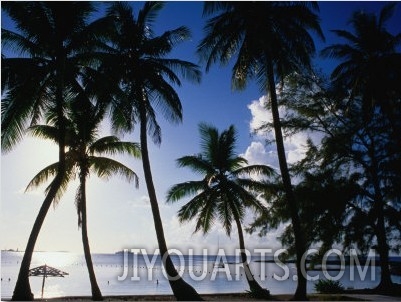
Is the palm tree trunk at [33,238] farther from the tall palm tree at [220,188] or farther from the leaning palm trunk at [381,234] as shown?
the leaning palm trunk at [381,234]

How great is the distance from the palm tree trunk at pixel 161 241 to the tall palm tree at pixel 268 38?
4849 millimetres

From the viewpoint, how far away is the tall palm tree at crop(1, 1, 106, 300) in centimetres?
1492

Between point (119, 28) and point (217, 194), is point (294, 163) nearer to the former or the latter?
point (217, 194)

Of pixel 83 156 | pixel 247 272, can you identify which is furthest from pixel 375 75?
pixel 83 156

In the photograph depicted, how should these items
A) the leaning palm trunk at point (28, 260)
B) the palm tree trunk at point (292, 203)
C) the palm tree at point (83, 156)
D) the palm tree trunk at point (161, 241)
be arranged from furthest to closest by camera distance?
the palm tree at point (83, 156)
the palm tree trunk at point (161, 241)
the palm tree trunk at point (292, 203)
the leaning palm trunk at point (28, 260)

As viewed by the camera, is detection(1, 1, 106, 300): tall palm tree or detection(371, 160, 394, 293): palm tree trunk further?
detection(371, 160, 394, 293): palm tree trunk

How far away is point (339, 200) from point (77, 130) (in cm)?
1419

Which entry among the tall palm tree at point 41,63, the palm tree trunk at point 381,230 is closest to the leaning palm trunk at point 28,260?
the tall palm tree at point 41,63

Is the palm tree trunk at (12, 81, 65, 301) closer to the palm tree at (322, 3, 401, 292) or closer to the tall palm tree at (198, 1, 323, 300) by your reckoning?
the tall palm tree at (198, 1, 323, 300)

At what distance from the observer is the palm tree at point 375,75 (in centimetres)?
2088

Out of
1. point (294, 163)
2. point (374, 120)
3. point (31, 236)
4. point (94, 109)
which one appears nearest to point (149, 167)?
point (94, 109)

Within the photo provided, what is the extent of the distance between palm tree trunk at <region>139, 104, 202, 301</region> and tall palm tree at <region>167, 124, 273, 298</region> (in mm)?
5451

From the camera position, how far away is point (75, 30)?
16109 mm

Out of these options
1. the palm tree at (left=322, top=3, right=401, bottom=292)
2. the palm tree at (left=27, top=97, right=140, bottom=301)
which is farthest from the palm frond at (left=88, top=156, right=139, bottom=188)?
the palm tree at (left=322, top=3, right=401, bottom=292)
